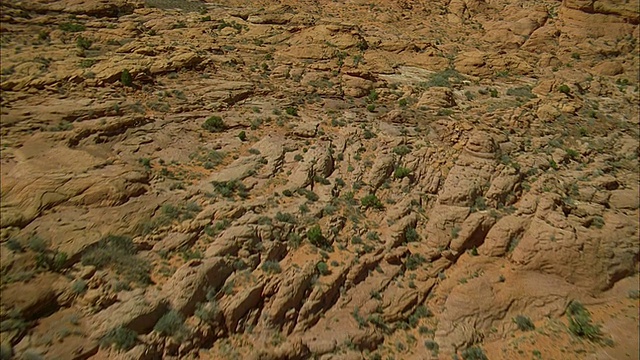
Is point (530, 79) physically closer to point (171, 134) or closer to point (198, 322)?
point (171, 134)

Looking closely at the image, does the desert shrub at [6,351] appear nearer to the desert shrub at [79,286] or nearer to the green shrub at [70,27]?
the desert shrub at [79,286]

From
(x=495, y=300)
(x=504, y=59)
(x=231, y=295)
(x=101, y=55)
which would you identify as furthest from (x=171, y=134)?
(x=504, y=59)

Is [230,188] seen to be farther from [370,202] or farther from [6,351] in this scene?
[6,351]

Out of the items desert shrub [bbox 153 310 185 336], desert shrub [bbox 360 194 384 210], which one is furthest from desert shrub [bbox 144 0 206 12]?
desert shrub [bbox 153 310 185 336]

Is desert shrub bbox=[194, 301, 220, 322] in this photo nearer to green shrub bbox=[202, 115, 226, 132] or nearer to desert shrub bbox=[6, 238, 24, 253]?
desert shrub bbox=[6, 238, 24, 253]

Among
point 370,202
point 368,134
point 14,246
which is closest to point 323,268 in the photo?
point 370,202

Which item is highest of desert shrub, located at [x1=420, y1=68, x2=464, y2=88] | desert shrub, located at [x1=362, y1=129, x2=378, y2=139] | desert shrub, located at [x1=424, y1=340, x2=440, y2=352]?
desert shrub, located at [x1=420, y1=68, x2=464, y2=88]
